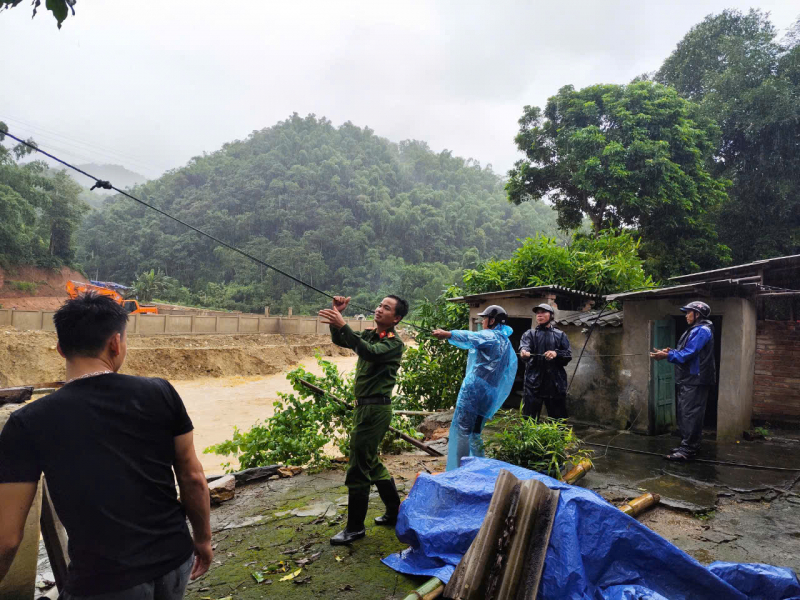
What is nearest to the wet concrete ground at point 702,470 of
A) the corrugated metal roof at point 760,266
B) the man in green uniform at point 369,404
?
the corrugated metal roof at point 760,266

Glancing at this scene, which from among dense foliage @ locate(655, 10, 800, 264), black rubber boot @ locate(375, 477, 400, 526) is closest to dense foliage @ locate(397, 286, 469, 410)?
black rubber boot @ locate(375, 477, 400, 526)

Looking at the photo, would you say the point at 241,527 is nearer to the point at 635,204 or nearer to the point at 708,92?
the point at 635,204

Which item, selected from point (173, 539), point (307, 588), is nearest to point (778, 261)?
point (307, 588)

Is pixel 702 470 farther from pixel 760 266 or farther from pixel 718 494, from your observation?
pixel 760 266

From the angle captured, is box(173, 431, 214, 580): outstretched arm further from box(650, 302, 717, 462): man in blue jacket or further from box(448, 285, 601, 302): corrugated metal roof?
box(448, 285, 601, 302): corrugated metal roof

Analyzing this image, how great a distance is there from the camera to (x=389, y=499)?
394 cm

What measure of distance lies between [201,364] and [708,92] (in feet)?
83.3

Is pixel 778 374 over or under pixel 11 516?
under

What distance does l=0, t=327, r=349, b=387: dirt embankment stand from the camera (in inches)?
804

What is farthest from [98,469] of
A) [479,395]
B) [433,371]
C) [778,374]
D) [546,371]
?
[778,374]

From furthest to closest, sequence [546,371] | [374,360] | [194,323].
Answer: [194,323] < [546,371] < [374,360]

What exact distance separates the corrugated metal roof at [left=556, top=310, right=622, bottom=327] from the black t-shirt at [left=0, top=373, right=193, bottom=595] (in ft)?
25.3

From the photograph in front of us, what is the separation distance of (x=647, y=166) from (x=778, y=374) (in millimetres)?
11105

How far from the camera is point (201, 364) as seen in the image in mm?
24109
